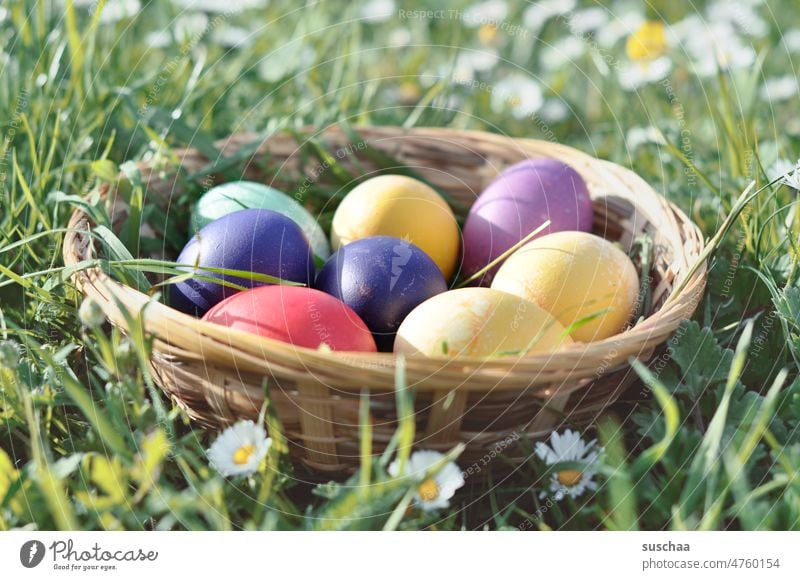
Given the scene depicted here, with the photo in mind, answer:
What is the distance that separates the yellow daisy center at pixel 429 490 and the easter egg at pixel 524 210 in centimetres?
34

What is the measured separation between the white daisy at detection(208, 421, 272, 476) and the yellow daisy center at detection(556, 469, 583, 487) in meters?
0.27

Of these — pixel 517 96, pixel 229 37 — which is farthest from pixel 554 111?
pixel 229 37

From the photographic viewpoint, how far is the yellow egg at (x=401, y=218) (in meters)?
0.99

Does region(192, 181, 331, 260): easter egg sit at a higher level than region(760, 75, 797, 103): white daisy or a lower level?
lower

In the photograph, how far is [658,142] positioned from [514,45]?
1.96ft

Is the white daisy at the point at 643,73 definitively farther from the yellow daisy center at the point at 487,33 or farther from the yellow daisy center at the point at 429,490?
the yellow daisy center at the point at 429,490

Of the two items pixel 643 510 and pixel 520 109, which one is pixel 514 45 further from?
pixel 643 510

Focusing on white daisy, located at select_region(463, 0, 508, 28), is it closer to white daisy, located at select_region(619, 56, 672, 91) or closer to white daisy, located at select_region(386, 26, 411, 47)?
white daisy, located at select_region(386, 26, 411, 47)

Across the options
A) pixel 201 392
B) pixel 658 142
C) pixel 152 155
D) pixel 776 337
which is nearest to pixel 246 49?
pixel 152 155

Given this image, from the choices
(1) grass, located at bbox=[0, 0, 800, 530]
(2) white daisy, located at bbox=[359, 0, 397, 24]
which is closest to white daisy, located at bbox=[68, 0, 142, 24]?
(1) grass, located at bbox=[0, 0, 800, 530]

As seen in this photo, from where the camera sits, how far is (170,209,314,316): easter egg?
2.92 feet

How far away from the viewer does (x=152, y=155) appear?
3.79 ft

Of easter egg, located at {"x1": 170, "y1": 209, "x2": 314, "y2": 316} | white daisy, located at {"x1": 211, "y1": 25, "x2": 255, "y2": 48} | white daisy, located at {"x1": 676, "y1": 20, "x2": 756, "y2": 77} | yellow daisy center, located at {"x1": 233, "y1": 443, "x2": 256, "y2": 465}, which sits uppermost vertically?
white daisy, located at {"x1": 211, "y1": 25, "x2": 255, "y2": 48}
